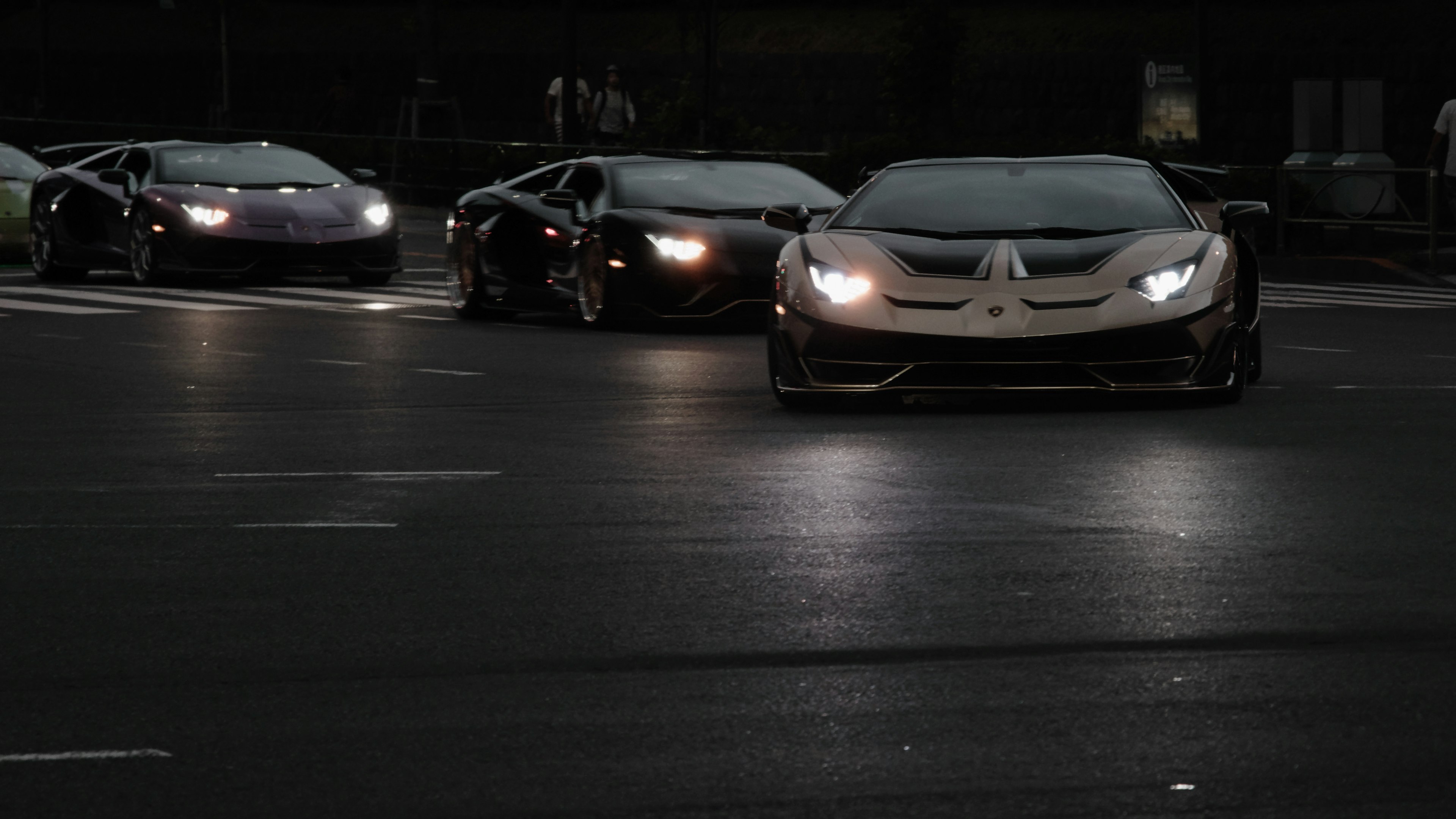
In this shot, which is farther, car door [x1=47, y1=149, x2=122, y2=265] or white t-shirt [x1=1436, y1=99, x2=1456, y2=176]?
white t-shirt [x1=1436, y1=99, x2=1456, y2=176]

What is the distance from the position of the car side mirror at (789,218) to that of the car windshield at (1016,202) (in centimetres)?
33

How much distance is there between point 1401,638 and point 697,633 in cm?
168

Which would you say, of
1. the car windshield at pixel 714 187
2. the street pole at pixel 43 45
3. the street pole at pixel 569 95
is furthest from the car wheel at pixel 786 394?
the street pole at pixel 43 45

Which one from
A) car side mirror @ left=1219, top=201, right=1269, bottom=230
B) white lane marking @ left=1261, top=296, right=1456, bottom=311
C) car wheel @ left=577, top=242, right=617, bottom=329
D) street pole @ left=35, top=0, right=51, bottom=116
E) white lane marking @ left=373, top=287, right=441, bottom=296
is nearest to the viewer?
car side mirror @ left=1219, top=201, right=1269, bottom=230

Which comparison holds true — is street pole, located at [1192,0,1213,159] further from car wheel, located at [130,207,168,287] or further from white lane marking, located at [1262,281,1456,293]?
car wheel, located at [130,207,168,287]

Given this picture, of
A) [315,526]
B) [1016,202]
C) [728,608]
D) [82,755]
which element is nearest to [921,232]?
[1016,202]

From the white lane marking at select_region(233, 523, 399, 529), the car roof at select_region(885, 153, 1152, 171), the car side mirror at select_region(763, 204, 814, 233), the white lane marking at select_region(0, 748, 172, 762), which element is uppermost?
the car roof at select_region(885, 153, 1152, 171)

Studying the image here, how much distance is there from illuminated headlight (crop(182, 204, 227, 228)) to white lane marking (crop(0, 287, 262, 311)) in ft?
2.93

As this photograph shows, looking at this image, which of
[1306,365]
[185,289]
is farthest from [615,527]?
[185,289]

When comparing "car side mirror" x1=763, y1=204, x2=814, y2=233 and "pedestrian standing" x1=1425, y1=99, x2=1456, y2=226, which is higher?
"pedestrian standing" x1=1425, y1=99, x2=1456, y2=226

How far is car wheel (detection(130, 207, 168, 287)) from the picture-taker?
2180 cm

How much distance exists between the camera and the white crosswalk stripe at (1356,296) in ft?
65.4

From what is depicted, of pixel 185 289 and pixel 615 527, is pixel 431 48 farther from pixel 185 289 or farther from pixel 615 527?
pixel 615 527

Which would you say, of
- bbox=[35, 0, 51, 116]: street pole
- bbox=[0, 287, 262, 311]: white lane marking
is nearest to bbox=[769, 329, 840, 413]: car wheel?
bbox=[0, 287, 262, 311]: white lane marking
